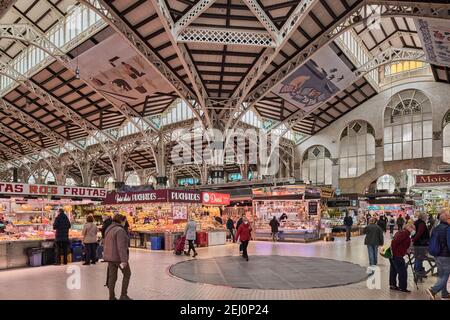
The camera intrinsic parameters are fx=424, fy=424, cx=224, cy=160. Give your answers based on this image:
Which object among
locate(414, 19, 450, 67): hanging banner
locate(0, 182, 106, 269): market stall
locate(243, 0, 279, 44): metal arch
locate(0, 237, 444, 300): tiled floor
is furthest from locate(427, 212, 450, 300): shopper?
locate(414, 19, 450, 67): hanging banner

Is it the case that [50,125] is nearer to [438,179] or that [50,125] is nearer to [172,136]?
[172,136]

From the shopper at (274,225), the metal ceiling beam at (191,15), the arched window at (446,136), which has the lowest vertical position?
the shopper at (274,225)

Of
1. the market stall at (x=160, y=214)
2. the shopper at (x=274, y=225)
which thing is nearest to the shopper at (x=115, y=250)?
the market stall at (x=160, y=214)

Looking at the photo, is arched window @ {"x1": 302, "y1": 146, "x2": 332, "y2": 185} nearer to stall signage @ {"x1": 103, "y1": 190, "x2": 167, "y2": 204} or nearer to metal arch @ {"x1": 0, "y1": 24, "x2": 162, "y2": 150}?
metal arch @ {"x1": 0, "y1": 24, "x2": 162, "y2": 150}

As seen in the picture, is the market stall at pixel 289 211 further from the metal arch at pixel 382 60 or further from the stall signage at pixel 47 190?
the metal arch at pixel 382 60

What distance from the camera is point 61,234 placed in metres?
12.4

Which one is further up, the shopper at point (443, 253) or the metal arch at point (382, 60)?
the metal arch at point (382, 60)

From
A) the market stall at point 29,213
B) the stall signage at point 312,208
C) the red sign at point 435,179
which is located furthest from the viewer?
the stall signage at point 312,208

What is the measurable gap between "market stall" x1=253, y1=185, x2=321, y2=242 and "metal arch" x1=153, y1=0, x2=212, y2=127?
6114mm

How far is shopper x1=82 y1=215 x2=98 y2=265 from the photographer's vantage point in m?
12.5

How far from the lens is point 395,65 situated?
3512cm

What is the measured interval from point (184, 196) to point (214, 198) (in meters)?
2.66

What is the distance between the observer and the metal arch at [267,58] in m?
16.5

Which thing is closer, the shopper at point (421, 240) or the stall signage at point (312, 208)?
the shopper at point (421, 240)
